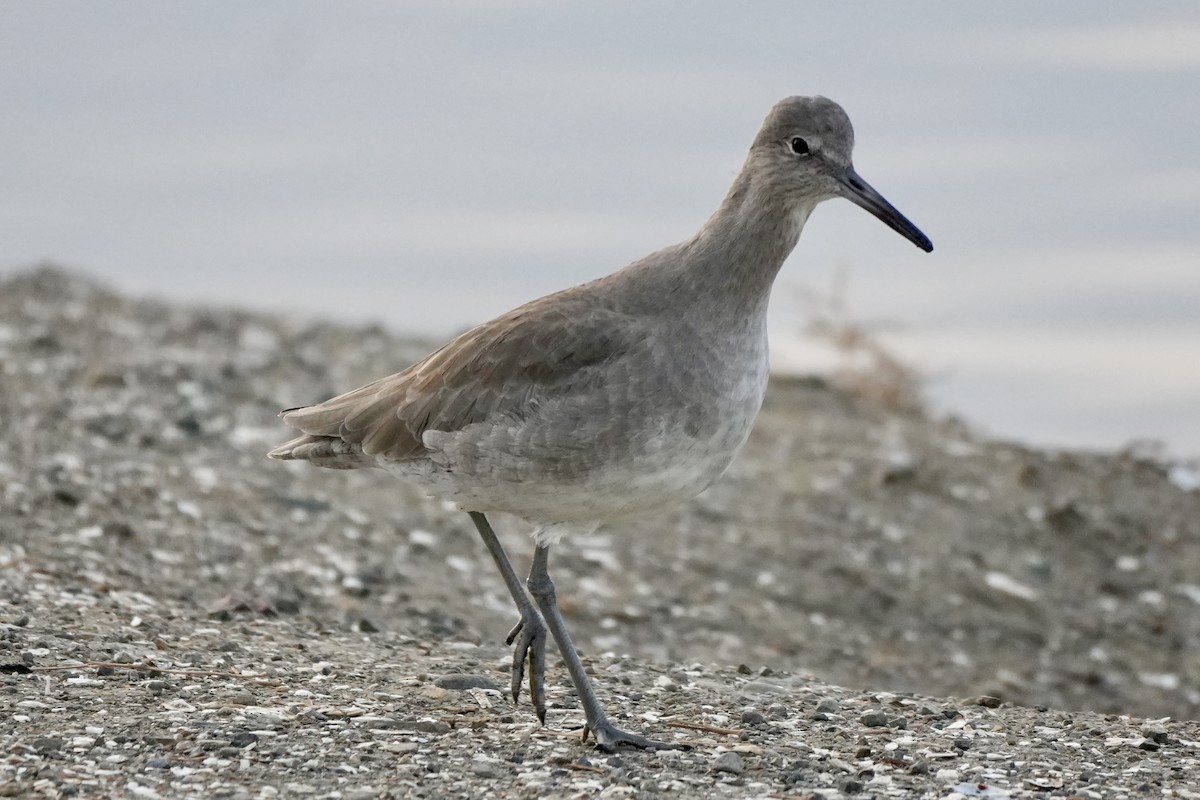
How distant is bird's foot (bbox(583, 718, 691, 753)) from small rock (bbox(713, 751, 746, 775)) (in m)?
0.19

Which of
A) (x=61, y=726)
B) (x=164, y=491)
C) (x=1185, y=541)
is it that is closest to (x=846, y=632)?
(x=1185, y=541)

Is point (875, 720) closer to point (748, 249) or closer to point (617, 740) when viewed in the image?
point (617, 740)

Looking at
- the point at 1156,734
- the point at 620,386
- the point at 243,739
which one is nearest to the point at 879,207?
the point at 620,386

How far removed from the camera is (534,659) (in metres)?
5.80

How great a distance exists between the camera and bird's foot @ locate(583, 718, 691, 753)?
5.48m

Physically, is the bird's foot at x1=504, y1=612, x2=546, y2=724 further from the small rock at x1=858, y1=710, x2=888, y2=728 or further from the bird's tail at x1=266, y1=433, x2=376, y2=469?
the small rock at x1=858, y1=710, x2=888, y2=728

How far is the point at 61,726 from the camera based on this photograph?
534 centimetres

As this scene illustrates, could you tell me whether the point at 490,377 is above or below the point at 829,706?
above

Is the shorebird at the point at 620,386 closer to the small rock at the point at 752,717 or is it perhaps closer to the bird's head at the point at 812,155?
the bird's head at the point at 812,155

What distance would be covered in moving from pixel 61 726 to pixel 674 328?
106 inches

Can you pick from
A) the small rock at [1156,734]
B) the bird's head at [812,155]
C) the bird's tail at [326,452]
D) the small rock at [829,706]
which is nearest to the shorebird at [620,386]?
the bird's head at [812,155]

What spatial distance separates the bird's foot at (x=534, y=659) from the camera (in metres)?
5.75

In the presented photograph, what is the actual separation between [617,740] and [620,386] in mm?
1334

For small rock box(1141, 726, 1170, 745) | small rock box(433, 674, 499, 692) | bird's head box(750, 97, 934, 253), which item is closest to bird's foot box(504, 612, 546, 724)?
small rock box(433, 674, 499, 692)
